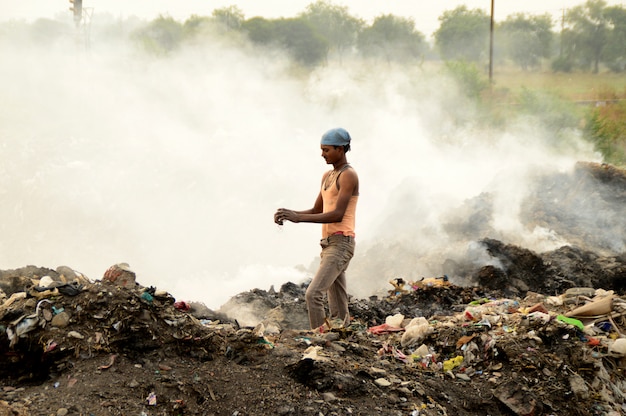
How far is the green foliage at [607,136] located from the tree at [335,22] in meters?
29.3

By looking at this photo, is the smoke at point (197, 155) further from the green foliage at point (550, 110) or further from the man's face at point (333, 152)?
the man's face at point (333, 152)

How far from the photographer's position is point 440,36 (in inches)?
2030

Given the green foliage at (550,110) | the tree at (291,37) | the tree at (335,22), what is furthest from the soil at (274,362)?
the tree at (335,22)

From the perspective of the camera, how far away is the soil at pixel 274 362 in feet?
11.3

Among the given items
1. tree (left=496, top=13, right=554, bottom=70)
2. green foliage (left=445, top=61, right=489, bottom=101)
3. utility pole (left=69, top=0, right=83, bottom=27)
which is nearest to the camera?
utility pole (left=69, top=0, right=83, bottom=27)

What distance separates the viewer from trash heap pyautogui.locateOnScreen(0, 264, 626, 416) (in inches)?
135

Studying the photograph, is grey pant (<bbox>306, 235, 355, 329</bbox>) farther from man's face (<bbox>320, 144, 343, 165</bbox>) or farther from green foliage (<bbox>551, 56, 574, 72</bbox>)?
green foliage (<bbox>551, 56, 574, 72</bbox>)

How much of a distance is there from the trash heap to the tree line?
3093cm

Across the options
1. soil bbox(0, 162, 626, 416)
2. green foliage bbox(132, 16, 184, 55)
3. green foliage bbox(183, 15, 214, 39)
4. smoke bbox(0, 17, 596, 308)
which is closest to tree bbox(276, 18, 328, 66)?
green foliage bbox(183, 15, 214, 39)

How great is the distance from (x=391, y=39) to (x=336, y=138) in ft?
164

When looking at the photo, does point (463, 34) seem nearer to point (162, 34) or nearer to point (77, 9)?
point (162, 34)

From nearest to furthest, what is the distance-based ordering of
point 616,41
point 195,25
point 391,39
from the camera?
1. point 616,41
2. point 195,25
3. point 391,39

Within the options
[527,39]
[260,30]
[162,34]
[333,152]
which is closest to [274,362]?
[333,152]

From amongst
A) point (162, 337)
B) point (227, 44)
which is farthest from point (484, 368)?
point (227, 44)
